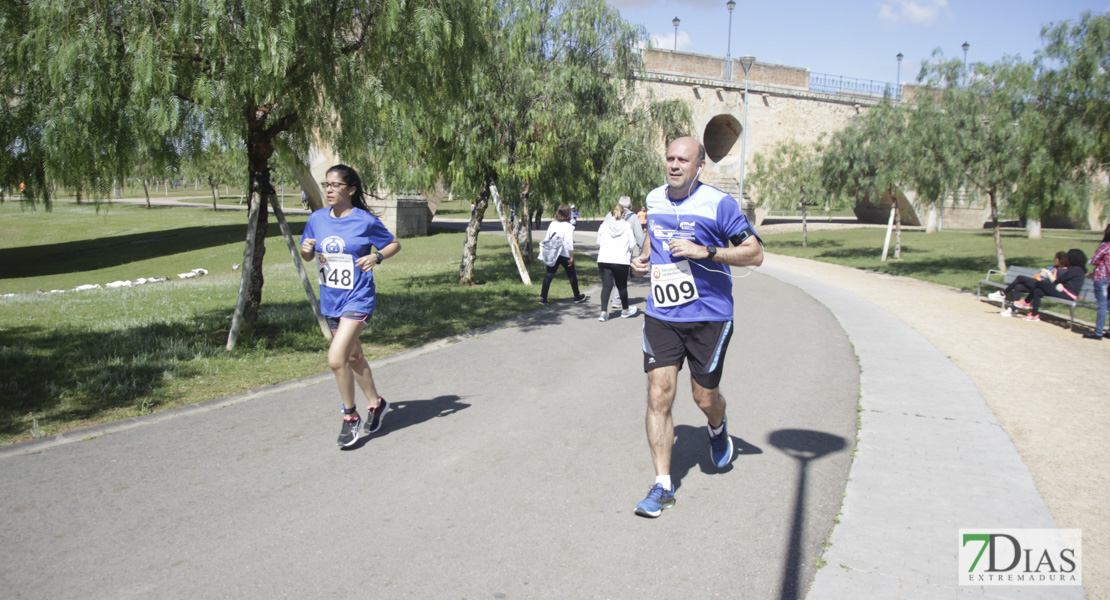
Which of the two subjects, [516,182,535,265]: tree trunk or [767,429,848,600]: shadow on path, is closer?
[767,429,848,600]: shadow on path

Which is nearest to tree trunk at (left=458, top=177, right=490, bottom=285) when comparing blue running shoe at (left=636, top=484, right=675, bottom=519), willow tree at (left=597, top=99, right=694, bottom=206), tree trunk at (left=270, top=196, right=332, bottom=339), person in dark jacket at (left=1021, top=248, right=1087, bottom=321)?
willow tree at (left=597, top=99, right=694, bottom=206)

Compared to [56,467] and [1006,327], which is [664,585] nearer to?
[56,467]

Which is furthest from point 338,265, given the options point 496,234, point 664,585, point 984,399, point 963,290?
point 496,234

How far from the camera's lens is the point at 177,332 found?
927 centimetres

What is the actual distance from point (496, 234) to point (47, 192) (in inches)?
1066

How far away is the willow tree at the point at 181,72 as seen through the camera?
6.64 m

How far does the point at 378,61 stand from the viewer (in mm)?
8359

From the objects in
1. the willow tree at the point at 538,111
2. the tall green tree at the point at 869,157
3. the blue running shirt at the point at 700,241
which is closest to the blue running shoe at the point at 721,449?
the blue running shirt at the point at 700,241

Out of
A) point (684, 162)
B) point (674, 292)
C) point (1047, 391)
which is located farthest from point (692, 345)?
point (1047, 391)

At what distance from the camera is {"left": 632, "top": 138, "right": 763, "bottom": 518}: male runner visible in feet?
13.9

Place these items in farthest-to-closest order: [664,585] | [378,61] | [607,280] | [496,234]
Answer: [496,234] → [607,280] → [378,61] → [664,585]

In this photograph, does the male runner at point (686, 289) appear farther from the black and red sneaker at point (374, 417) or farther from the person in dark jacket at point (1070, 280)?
the person in dark jacket at point (1070, 280)

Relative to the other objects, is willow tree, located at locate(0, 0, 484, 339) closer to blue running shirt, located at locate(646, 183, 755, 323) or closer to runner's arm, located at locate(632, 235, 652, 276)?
runner's arm, located at locate(632, 235, 652, 276)

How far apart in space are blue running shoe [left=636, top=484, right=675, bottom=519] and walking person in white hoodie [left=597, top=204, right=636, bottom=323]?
22.6ft
